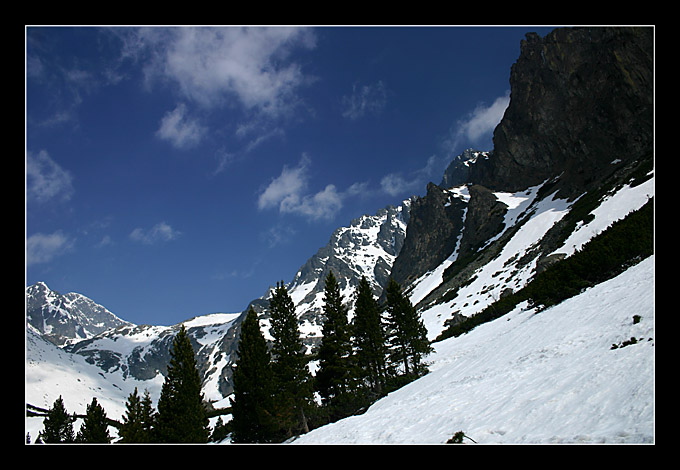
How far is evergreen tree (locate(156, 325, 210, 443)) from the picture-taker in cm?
2755

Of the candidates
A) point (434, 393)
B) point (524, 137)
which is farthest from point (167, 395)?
point (524, 137)

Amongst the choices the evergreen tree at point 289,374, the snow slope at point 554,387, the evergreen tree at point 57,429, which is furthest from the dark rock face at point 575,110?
the evergreen tree at point 57,429

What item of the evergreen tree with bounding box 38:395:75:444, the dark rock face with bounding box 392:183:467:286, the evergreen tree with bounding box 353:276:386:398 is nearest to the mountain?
the dark rock face with bounding box 392:183:467:286

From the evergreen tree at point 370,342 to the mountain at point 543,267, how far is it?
468cm

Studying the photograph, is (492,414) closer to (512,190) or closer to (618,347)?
(618,347)

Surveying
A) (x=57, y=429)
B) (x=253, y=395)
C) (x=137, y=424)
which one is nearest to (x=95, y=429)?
(x=137, y=424)

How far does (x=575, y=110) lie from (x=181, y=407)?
380ft

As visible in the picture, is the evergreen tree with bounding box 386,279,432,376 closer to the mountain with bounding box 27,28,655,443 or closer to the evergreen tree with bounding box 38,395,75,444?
the mountain with bounding box 27,28,655,443

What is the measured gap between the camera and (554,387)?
36.7ft

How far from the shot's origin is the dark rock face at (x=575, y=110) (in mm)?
77375

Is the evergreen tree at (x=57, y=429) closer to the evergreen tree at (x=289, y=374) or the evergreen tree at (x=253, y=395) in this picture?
the evergreen tree at (x=253, y=395)

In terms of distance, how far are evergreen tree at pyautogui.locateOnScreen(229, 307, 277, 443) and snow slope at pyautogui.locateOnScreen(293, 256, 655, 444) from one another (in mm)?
7967

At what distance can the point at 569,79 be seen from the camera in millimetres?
101438
